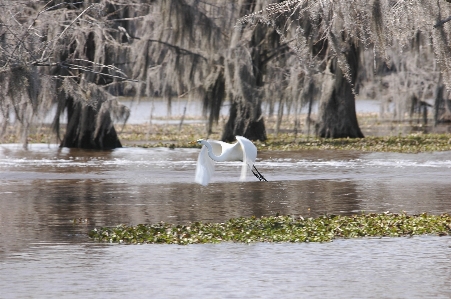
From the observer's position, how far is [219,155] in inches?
709

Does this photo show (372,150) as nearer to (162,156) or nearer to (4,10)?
(162,156)

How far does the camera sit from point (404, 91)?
38.0 meters

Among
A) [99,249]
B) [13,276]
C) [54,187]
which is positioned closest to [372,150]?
[54,187]

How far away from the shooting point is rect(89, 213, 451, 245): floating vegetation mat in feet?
41.1

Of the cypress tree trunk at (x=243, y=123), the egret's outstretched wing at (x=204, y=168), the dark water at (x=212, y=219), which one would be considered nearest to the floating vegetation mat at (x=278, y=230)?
the dark water at (x=212, y=219)

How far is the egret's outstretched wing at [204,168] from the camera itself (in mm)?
16188

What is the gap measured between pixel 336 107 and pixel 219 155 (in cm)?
1573

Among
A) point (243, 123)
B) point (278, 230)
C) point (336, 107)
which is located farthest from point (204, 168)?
point (336, 107)

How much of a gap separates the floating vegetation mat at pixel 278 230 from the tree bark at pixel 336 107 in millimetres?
18639

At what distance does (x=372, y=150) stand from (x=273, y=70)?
15.3ft

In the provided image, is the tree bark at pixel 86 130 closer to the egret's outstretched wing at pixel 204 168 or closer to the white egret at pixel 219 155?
the white egret at pixel 219 155

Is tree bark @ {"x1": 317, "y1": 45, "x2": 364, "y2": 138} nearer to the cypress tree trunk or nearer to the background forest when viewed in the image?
the background forest

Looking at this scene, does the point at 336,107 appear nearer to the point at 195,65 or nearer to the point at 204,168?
the point at 195,65

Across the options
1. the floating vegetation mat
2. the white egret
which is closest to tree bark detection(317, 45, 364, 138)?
the white egret
